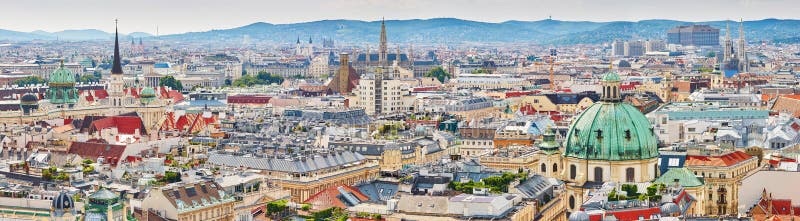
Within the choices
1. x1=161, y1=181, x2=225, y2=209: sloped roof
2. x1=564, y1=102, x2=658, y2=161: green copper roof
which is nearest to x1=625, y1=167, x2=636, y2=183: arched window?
x1=564, y1=102, x2=658, y2=161: green copper roof

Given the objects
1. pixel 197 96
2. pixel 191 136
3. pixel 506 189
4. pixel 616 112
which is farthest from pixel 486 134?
pixel 197 96

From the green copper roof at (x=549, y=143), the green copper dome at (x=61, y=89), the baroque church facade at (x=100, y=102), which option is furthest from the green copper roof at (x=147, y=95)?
the green copper roof at (x=549, y=143)

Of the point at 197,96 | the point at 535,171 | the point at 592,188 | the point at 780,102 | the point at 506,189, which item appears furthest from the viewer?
the point at 197,96

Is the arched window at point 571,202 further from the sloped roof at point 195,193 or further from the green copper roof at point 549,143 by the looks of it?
the sloped roof at point 195,193

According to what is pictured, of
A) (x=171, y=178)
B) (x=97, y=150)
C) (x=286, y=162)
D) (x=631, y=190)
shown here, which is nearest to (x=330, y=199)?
(x=171, y=178)

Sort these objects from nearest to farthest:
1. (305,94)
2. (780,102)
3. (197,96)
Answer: (780,102) < (197,96) < (305,94)

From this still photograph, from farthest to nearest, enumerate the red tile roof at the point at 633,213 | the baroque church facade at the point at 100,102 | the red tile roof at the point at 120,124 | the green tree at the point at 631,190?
the baroque church facade at the point at 100,102, the red tile roof at the point at 120,124, the green tree at the point at 631,190, the red tile roof at the point at 633,213

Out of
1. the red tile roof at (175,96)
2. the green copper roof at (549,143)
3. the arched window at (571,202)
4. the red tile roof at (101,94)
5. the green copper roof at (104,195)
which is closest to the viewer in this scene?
the green copper roof at (104,195)

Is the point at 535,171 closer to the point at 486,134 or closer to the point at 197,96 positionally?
the point at 486,134
